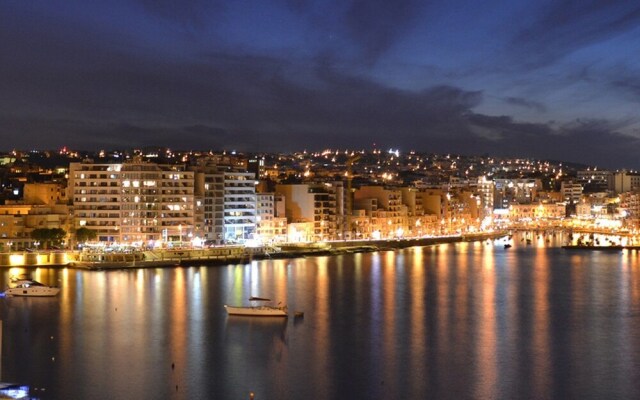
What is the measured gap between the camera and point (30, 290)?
17.4 metres

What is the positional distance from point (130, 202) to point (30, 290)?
8.66 meters

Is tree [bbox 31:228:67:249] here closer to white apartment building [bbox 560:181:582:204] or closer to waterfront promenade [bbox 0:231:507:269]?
waterfront promenade [bbox 0:231:507:269]

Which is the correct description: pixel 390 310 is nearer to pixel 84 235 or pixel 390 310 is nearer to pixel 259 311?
pixel 259 311

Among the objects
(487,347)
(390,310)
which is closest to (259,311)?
(390,310)

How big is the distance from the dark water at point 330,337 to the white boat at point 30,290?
1.13ft

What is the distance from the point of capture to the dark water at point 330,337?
1055 cm

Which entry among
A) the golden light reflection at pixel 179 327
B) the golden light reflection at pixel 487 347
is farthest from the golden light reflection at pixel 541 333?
the golden light reflection at pixel 179 327

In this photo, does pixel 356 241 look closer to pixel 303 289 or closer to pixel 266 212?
pixel 266 212

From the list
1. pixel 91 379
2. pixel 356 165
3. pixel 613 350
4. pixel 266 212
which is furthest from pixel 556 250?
pixel 356 165

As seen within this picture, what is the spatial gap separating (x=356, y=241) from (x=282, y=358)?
2103 centimetres

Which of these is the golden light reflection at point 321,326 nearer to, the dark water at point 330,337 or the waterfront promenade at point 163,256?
the dark water at point 330,337

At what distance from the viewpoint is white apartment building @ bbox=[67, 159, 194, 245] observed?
25719mm

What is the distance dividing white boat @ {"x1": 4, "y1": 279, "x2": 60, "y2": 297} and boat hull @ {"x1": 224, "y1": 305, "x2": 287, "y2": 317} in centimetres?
437

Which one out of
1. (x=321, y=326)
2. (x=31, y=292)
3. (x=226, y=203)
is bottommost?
(x=321, y=326)
